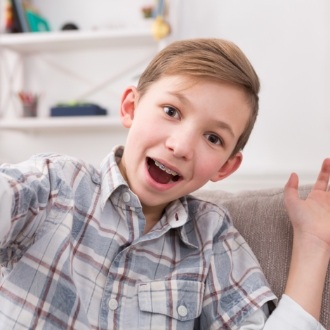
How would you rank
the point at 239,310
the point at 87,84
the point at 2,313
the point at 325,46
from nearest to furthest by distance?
the point at 2,313 → the point at 239,310 → the point at 325,46 → the point at 87,84

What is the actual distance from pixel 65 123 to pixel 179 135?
151cm

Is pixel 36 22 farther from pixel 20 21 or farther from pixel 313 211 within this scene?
pixel 313 211

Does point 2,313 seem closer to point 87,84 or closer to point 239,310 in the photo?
point 239,310

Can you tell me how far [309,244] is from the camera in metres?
0.92

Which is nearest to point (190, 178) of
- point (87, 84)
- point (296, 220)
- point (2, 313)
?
point (296, 220)

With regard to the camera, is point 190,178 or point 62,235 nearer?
point 62,235

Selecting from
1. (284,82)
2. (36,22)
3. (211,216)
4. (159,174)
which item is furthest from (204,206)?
(36,22)

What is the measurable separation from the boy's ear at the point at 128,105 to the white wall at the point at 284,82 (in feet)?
3.89

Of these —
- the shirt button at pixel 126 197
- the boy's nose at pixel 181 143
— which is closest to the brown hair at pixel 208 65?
the boy's nose at pixel 181 143

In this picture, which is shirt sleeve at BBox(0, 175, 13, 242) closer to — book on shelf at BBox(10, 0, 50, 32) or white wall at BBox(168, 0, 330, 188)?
white wall at BBox(168, 0, 330, 188)

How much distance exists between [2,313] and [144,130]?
0.38 meters

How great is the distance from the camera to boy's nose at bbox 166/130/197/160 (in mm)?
846

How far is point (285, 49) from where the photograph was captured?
2135 mm

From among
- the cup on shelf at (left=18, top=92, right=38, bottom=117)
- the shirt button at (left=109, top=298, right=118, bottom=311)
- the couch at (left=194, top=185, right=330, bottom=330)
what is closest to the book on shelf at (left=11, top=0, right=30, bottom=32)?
the cup on shelf at (left=18, top=92, right=38, bottom=117)
